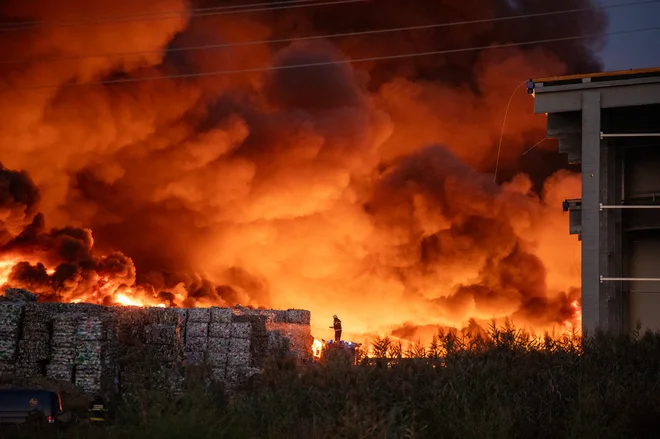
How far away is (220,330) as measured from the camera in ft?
95.3

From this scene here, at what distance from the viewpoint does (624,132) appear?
2536 centimetres

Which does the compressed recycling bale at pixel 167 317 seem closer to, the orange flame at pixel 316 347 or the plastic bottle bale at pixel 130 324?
the plastic bottle bale at pixel 130 324

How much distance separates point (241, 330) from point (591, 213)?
12305 mm

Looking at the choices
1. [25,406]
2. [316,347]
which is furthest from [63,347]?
[316,347]

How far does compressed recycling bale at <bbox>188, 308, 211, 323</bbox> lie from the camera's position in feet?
97.7

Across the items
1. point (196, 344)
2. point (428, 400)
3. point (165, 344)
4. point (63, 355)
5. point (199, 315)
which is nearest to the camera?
point (428, 400)

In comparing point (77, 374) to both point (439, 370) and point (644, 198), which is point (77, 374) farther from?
point (644, 198)

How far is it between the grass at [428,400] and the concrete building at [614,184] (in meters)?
5.18

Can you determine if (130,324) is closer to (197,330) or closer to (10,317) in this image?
(197,330)

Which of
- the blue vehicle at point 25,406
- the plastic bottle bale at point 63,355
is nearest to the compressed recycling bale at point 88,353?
the plastic bottle bale at point 63,355

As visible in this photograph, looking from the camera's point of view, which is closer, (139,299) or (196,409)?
(196,409)

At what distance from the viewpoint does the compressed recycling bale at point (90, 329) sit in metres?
24.1

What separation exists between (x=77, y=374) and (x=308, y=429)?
12377mm

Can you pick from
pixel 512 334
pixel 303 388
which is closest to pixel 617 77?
pixel 512 334
